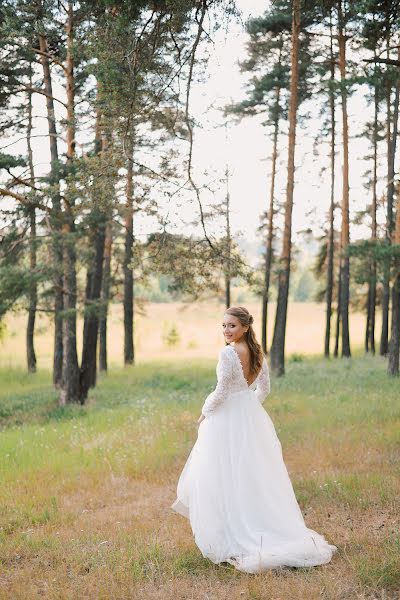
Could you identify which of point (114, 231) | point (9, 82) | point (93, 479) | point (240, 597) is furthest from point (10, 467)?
point (114, 231)

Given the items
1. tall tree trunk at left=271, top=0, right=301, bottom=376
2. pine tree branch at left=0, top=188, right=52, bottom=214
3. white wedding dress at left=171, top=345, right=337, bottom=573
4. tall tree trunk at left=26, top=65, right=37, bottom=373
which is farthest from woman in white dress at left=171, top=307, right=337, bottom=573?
tall tree trunk at left=271, top=0, right=301, bottom=376

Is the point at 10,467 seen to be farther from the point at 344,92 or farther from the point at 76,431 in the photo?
the point at 344,92

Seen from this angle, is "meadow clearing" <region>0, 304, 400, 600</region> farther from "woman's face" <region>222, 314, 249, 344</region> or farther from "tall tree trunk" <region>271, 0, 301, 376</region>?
"tall tree trunk" <region>271, 0, 301, 376</region>

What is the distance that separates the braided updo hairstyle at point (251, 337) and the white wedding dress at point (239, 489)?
234 millimetres

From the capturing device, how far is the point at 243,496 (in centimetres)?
624

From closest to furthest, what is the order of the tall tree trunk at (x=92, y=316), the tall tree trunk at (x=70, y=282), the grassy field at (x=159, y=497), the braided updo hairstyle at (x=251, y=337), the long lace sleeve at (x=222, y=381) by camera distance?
the grassy field at (x=159, y=497)
the long lace sleeve at (x=222, y=381)
the braided updo hairstyle at (x=251, y=337)
the tall tree trunk at (x=70, y=282)
the tall tree trunk at (x=92, y=316)

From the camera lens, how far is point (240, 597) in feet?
17.2

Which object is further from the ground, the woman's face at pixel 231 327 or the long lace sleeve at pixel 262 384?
the woman's face at pixel 231 327

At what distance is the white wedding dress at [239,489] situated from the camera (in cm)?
605

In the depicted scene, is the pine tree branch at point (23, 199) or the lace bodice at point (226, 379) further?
the pine tree branch at point (23, 199)

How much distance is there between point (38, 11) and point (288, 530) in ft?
35.7

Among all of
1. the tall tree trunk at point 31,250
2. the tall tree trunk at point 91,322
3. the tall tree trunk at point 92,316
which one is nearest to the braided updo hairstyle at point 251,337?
the tall tree trunk at point 31,250

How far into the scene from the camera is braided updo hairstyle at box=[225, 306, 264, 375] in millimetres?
6496

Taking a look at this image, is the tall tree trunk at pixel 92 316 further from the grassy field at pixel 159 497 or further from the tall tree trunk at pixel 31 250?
the tall tree trunk at pixel 31 250
